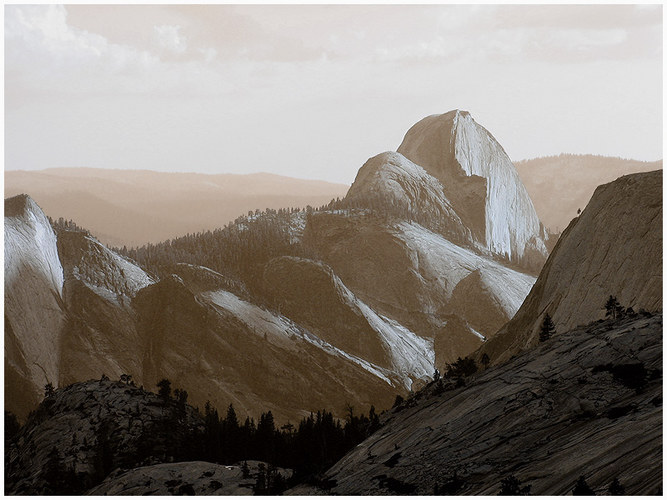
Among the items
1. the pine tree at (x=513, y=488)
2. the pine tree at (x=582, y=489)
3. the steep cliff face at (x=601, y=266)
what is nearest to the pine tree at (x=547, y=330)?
the steep cliff face at (x=601, y=266)

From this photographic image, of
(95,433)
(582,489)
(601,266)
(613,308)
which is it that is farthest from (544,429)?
(95,433)

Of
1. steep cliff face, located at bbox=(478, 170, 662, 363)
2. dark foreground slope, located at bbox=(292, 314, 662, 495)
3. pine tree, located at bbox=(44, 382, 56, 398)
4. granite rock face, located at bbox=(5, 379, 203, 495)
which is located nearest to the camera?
dark foreground slope, located at bbox=(292, 314, 662, 495)

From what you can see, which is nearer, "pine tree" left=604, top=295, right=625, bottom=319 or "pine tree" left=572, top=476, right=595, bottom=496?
"pine tree" left=572, top=476, right=595, bottom=496

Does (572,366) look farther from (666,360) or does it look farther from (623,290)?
(623,290)

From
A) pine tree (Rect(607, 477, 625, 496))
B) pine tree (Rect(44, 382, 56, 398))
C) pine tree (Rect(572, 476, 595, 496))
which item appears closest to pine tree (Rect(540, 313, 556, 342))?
pine tree (Rect(572, 476, 595, 496))

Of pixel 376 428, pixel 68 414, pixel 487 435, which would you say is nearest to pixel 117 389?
pixel 68 414

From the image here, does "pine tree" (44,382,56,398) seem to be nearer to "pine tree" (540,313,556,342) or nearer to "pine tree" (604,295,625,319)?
"pine tree" (540,313,556,342)
